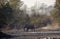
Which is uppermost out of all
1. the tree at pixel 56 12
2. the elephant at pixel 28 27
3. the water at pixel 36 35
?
the tree at pixel 56 12

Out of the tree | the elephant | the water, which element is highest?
the tree

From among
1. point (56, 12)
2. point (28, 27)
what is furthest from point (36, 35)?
point (56, 12)

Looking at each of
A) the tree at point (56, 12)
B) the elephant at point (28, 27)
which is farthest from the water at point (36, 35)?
the tree at point (56, 12)

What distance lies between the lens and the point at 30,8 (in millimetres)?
2129

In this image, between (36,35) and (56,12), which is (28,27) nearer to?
(36,35)

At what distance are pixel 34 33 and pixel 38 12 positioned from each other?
0.32m

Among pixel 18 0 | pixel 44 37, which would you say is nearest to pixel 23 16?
pixel 18 0

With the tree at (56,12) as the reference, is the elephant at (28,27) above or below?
below

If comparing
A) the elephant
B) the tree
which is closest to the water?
the elephant

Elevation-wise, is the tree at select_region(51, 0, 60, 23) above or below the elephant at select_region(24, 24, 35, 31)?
A: above

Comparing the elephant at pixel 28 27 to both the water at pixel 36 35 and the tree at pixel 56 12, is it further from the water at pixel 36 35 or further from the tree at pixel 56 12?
the tree at pixel 56 12

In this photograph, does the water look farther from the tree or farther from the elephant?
the tree

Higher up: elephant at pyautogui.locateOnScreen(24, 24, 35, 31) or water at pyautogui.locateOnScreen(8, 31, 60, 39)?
elephant at pyautogui.locateOnScreen(24, 24, 35, 31)

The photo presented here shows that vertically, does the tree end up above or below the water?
above
